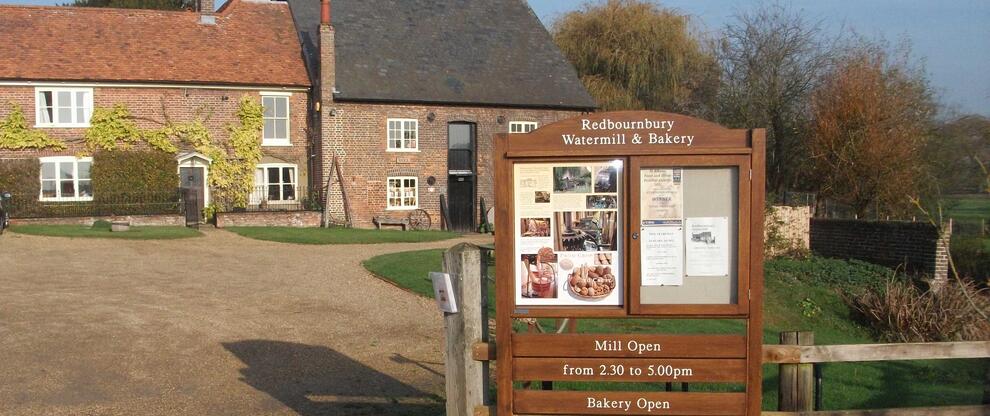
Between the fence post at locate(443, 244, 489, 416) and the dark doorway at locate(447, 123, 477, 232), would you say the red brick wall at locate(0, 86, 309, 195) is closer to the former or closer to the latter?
the dark doorway at locate(447, 123, 477, 232)

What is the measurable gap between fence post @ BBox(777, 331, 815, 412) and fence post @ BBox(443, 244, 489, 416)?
198cm

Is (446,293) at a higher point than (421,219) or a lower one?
higher

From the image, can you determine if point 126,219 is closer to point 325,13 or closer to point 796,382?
point 325,13

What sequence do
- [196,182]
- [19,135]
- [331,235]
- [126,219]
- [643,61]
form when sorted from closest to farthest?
[331,235] → [126,219] → [19,135] → [196,182] → [643,61]

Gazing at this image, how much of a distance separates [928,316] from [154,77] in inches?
947

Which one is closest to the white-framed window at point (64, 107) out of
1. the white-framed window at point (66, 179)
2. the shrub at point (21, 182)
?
the white-framed window at point (66, 179)

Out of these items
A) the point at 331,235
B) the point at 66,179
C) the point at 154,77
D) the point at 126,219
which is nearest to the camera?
the point at 331,235

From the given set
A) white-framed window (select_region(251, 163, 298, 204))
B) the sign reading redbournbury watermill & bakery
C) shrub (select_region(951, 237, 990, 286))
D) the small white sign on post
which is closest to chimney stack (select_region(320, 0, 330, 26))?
white-framed window (select_region(251, 163, 298, 204))

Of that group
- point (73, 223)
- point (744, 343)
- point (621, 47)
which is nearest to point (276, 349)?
point (744, 343)

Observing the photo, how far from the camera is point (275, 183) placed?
103ft

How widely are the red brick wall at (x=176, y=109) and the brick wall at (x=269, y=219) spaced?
2852 mm

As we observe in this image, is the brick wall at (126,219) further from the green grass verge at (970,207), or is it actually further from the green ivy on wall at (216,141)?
the green grass verge at (970,207)

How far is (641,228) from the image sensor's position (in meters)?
5.68

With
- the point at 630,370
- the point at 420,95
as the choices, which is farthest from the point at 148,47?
the point at 630,370
